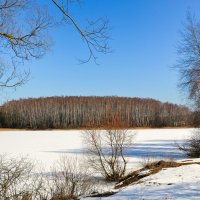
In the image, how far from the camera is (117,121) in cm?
2262

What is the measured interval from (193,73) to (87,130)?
9332 mm

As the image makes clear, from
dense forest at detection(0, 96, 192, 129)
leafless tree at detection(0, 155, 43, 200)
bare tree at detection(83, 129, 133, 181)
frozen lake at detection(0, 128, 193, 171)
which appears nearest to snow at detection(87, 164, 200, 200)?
leafless tree at detection(0, 155, 43, 200)

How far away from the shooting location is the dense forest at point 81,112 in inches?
4574

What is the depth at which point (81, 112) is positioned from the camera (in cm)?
12250

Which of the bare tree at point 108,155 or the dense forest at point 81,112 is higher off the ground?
the dense forest at point 81,112

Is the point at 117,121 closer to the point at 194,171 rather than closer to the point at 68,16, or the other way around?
the point at 194,171

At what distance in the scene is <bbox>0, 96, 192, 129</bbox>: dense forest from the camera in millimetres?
116188

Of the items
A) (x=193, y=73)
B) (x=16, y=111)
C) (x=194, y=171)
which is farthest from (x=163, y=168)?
(x=16, y=111)

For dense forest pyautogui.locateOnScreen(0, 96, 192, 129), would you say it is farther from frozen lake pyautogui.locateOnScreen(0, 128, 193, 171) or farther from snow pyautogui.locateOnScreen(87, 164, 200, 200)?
snow pyautogui.locateOnScreen(87, 164, 200, 200)

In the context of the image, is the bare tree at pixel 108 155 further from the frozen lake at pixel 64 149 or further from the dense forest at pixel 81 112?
the dense forest at pixel 81 112

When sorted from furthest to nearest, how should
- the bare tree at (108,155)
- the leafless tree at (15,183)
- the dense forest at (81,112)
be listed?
1. the dense forest at (81,112)
2. the bare tree at (108,155)
3. the leafless tree at (15,183)

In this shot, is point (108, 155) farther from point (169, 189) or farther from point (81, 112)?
point (81, 112)

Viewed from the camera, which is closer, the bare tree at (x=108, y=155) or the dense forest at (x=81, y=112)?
the bare tree at (x=108, y=155)

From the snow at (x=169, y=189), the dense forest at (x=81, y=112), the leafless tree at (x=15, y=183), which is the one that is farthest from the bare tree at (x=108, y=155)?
the dense forest at (x=81, y=112)
